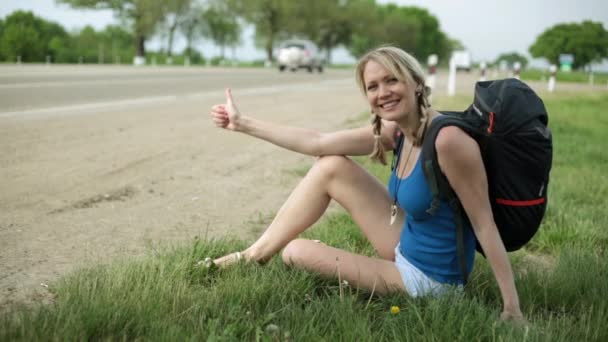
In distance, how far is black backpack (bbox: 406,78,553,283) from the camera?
236cm

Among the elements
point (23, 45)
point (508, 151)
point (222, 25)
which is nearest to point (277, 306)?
point (508, 151)

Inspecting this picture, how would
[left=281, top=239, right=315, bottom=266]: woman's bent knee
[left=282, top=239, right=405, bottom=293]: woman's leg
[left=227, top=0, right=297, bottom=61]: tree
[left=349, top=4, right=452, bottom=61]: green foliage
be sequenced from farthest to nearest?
[left=349, top=4, right=452, bottom=61]: green foliage < [left=227, top=0, right=297, bottom=61]: tree < [left=281, top=239, right=315, bottom=266]: woman's bent knee < [left=282, top=239, right=405, bottom=293]: woman's leg

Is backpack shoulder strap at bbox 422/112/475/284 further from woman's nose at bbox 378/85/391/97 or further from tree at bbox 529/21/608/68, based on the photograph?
tree at bbox 529/21/608/68

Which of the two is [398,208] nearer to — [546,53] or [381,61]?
[381,61]

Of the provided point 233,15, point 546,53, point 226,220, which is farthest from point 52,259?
point 546,53

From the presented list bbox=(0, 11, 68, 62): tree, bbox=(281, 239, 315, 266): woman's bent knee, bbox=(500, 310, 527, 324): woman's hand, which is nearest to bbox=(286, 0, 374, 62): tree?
bbox=(0, 11, 68, 62): tree

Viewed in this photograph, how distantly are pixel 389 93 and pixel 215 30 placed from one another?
72.3 m

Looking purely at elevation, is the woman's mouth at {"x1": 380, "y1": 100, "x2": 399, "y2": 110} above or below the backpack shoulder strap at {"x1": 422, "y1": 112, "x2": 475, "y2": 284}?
above

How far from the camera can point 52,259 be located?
3340mm

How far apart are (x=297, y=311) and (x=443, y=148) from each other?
0.88 meters

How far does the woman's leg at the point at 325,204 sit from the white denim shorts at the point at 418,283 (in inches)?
11.5

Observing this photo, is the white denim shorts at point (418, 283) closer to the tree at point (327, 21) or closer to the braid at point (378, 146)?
the braid at point (378, 146)

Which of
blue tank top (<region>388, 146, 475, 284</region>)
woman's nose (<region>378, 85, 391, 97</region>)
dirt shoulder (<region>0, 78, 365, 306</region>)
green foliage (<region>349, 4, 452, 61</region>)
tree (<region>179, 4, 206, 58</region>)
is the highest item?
green foliage (<region>349, 4, 452, 61</region>)

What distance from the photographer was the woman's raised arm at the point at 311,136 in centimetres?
311
